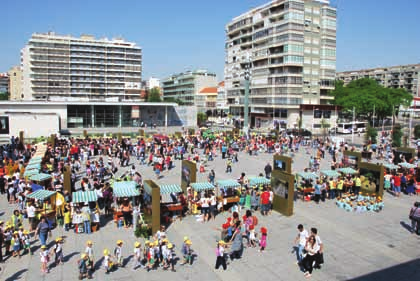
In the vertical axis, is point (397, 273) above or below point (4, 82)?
below

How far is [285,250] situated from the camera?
12.5 meters

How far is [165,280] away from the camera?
1025 cm

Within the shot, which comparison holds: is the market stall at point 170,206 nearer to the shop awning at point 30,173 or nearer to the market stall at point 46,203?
the market stall at point 46,203

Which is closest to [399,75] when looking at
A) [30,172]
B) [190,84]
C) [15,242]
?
[190,84]

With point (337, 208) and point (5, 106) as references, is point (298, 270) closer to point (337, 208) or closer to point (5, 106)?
point (337, 208)

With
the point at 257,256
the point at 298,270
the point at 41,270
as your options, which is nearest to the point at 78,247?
the point at 41,270

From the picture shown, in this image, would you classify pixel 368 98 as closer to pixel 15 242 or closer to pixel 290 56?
pixel 290 56

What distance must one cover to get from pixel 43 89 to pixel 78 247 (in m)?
99.3

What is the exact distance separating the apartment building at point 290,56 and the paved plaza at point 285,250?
51.6 m

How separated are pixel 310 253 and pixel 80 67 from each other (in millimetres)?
103629

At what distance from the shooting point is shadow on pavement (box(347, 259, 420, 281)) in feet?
34.8

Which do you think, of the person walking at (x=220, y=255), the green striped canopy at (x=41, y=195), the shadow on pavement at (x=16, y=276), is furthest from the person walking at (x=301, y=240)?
the green striped canopy at (x=41, y=195)

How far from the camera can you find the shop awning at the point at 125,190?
47.7ft

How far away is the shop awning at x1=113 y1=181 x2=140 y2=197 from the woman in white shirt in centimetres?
725
